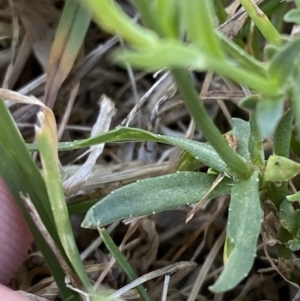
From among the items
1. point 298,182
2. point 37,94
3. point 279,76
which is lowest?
point 298,182

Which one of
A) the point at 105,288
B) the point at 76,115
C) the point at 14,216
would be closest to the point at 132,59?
the point at 14,216

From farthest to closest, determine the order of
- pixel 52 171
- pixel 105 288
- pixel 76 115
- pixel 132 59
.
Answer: pixel 76 115
pixel 105 288
pixel 52 171
pixel 132 59

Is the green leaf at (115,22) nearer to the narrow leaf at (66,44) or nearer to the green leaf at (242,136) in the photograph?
the green leaf at (242,136)

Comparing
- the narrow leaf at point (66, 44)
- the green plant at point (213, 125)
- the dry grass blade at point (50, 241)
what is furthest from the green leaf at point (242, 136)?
the narrow leaf at point (66, 44)

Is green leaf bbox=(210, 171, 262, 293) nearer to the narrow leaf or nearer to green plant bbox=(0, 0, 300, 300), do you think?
green plant bbox=(0, 0, 300, 300)

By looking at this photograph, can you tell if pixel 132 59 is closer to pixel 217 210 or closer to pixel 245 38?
pixel 217 210

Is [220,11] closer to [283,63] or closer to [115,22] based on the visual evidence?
[283,63]

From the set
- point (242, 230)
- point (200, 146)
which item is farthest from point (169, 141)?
point (242, 230)
